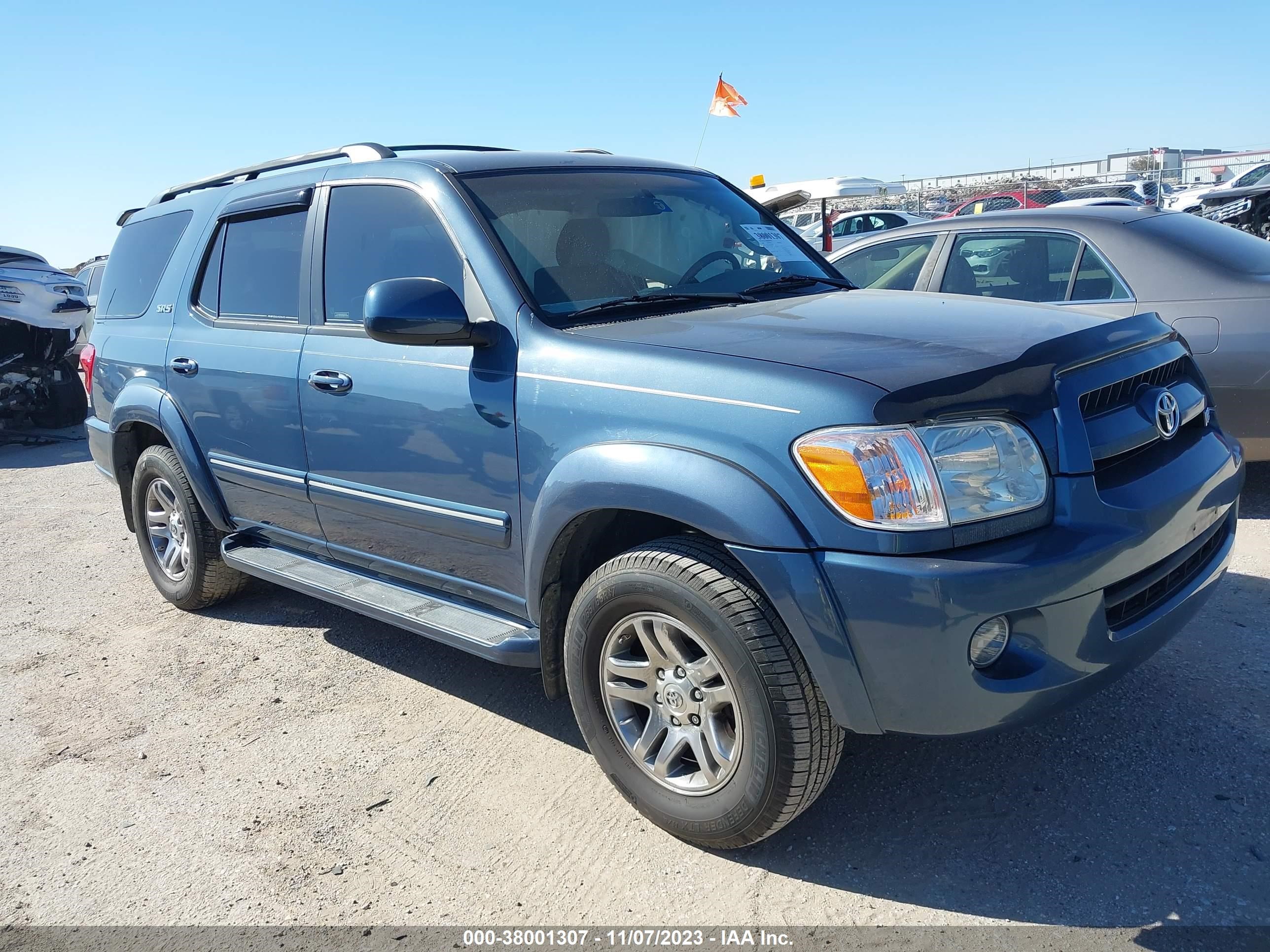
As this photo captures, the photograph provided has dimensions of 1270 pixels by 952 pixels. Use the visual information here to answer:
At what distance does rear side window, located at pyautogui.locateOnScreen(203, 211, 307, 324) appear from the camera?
13.0 feet

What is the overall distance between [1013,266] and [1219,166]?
33.6m

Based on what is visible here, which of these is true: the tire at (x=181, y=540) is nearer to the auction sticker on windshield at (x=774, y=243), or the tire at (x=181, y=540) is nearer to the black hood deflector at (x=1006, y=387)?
the auction sticker on windshield at (x=774, y=243)

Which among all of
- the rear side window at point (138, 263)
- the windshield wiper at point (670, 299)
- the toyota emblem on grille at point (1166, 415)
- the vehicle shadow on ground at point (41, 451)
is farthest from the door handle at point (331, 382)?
the vehicle shadow on ground at point (41, 451)

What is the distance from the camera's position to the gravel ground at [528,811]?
2.53 meters

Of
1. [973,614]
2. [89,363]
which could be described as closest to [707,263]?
[973,614]

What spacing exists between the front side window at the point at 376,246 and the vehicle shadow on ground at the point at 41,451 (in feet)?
24.4

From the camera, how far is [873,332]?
271 centimetres

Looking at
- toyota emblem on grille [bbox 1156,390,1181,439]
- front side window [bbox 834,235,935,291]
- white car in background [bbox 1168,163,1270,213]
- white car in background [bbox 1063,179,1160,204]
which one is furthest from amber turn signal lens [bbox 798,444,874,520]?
white car in background [bbox 1063,179,1160,204]

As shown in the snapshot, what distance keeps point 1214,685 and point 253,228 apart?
4.05 metres

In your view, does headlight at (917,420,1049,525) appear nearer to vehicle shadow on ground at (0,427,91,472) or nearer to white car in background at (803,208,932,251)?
vehicle shadow on ground at (0,427,91,472)

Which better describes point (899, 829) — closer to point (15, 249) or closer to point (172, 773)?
point (172, 773)

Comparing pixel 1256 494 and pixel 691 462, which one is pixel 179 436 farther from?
pixel 1256 494

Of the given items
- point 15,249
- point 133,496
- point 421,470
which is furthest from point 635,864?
point 15,249

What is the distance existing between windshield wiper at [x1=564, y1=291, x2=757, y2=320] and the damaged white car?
859 centimetres
